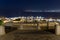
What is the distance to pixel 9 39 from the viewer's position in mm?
13055

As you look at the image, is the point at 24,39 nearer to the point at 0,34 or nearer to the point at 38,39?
the point at 38,39

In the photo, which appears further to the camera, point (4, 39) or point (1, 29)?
point (1, 29)

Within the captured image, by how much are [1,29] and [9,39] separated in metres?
2.03

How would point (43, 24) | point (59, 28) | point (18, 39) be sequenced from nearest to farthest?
point (18, 39)
point (59, 28)
point (43, 24)

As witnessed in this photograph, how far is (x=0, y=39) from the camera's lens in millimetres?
12992

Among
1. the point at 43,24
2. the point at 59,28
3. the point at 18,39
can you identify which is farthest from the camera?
the point at 43,24

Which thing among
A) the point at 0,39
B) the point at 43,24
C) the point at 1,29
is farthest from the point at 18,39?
the point at 43,24

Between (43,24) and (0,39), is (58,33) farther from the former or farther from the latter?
(43,24)

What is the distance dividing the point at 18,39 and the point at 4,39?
1034 mm

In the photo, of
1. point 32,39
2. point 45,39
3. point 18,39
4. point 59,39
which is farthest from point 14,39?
point 59,39

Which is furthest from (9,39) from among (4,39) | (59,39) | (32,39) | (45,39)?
(59,39)

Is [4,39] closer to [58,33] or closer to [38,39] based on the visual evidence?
[38,39]

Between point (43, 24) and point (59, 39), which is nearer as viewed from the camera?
point (59, 39)

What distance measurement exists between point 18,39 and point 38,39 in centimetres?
146
